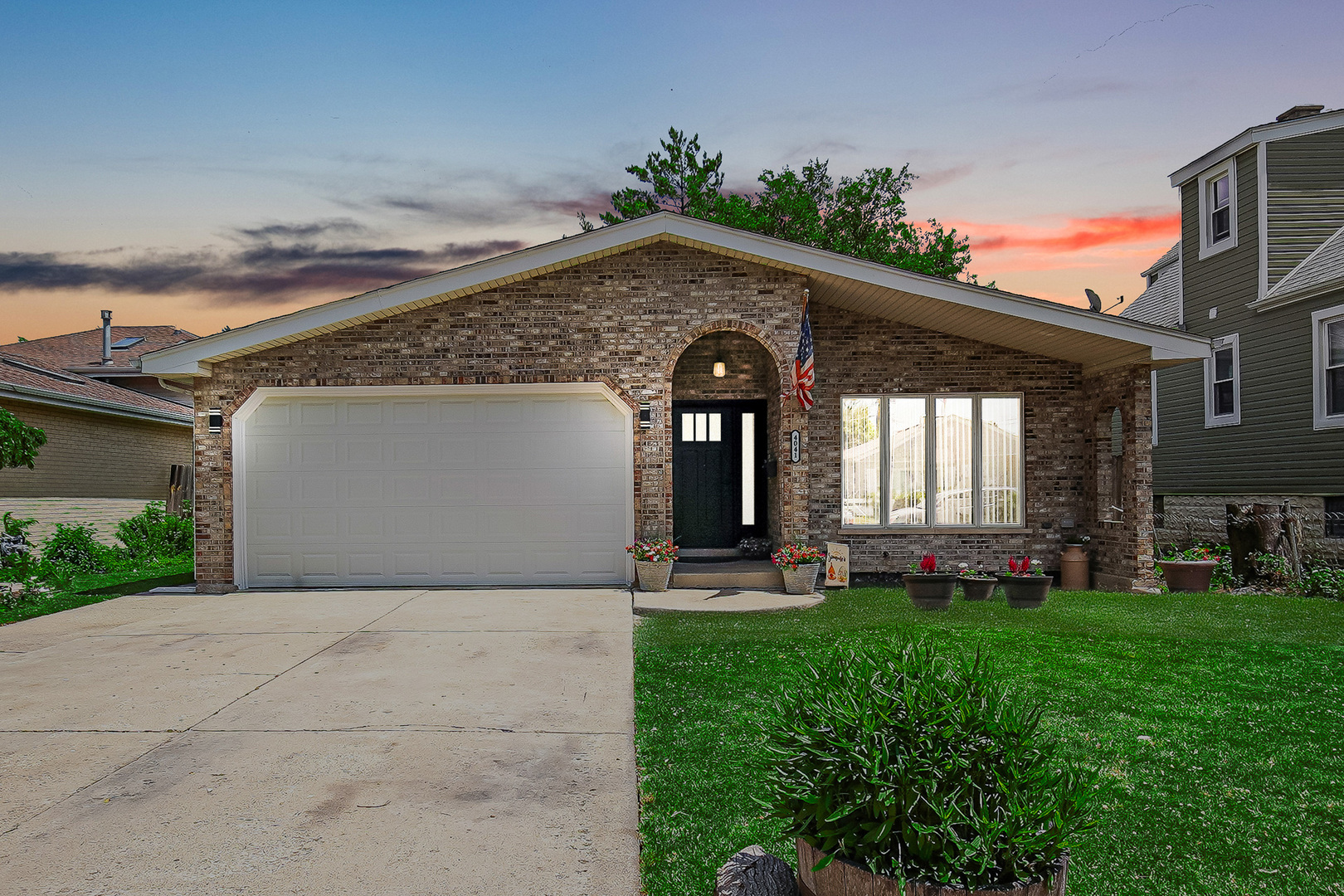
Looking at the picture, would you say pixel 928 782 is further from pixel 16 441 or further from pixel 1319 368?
pixel 1319 368

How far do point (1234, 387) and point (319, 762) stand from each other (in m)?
15.6

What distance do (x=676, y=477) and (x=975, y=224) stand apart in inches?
840

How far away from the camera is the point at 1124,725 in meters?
4.54

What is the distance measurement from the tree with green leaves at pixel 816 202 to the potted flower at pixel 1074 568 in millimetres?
17982

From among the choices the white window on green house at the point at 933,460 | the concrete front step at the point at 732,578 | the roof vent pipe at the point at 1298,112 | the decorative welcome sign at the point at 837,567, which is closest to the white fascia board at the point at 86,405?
the concrete front step at the point at 732,578

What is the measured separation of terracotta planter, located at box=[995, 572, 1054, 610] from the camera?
853cm

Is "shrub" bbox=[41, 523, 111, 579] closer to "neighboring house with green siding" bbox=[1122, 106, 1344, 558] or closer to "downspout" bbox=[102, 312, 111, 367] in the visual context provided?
"downspout" bbox=[102, 312, 111, 367]

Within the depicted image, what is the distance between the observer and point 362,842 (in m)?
3.10

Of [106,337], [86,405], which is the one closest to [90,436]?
[86,405]

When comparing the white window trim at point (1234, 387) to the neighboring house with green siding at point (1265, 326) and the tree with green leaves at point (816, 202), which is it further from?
the tree with green leaves at point (816, 202)

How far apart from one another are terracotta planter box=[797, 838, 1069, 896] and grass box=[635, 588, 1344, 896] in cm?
23

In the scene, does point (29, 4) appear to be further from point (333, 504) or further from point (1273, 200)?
point (1273, 200)

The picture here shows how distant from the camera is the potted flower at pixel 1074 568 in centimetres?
1067

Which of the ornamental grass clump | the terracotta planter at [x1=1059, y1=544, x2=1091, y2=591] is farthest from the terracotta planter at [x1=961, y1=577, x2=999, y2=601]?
the ornamental grass clump
